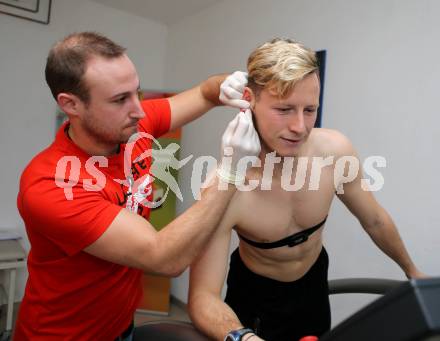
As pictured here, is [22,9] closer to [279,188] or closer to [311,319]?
[279,188]

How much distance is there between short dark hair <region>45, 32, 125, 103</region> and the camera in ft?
3.77

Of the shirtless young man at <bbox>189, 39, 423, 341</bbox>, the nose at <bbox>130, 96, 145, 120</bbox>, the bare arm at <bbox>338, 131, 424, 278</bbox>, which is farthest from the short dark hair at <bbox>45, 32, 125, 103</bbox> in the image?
the bare arm at <bbox>338, 131, 424, 278</bbox>

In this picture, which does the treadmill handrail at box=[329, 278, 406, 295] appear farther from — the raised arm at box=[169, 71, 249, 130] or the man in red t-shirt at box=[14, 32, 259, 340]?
the raised arm at box=[169, 71, 249, 130]

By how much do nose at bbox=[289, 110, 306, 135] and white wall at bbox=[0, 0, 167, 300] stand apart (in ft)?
9.38

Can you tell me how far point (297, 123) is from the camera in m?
1.17

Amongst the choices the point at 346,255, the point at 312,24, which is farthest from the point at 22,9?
the point at 346,255

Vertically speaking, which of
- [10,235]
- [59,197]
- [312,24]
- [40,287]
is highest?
[312,24]

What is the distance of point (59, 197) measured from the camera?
1.07 meters

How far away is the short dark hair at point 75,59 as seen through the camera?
115cm

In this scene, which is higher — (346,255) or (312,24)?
(312,24)

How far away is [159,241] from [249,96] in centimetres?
57

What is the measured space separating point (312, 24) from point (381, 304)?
240 cm

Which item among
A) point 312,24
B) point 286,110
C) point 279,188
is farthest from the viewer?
point 312,24

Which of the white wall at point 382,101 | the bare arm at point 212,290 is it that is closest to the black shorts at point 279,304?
the bare arm at point 212,290
